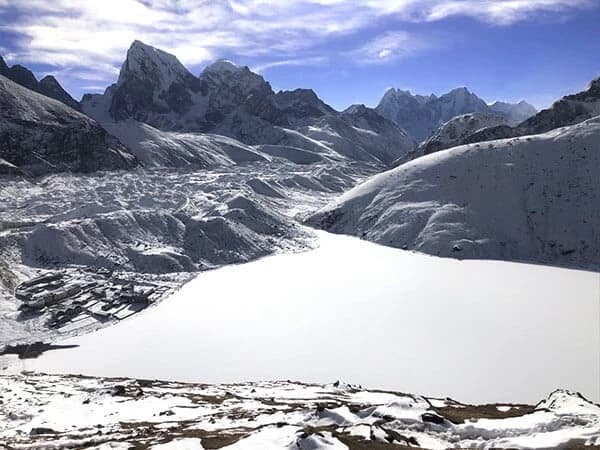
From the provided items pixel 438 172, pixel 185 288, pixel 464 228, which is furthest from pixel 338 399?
pixel 438 172

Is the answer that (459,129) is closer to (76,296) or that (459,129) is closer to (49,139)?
(49,139)

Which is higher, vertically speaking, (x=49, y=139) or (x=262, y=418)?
(x=49, y=139)

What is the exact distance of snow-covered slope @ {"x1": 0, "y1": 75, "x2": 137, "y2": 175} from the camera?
510ft

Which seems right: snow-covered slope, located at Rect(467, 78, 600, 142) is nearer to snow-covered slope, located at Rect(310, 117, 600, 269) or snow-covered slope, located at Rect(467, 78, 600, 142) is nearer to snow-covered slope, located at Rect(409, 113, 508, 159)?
snow-covered slope, located at Rect(409, 113, 508, 159)

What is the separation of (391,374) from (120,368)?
2232 centimetres

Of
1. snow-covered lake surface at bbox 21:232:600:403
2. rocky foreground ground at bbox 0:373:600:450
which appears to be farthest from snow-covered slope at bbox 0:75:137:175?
rocky foreground ground at bbox 0:373:600:450

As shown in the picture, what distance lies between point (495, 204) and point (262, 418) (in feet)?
243

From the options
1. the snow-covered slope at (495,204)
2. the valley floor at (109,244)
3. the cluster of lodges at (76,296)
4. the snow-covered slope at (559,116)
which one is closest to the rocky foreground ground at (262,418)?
the cluster of lodges at (76,296)

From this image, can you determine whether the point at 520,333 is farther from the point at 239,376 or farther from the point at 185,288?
the point at 185,288

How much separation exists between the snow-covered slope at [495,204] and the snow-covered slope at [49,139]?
312 ft

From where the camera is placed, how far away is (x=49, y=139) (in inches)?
6614

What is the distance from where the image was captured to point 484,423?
2353cm

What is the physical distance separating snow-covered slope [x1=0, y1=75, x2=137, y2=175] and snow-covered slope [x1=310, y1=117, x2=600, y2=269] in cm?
9517

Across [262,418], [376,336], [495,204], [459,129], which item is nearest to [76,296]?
[376,336]
